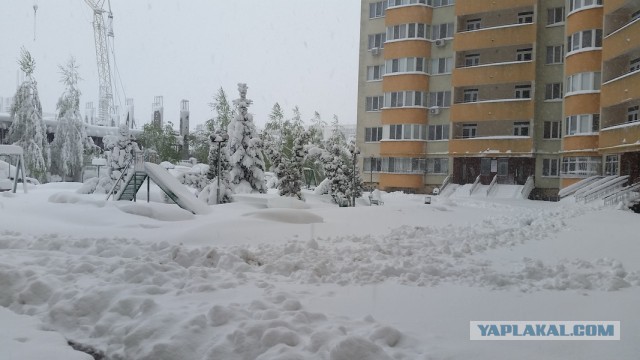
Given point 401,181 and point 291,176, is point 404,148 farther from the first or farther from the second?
point 291,176

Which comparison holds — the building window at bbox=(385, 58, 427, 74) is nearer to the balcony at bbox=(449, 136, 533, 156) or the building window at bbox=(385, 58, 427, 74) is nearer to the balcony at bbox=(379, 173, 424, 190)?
the balcony at bbox=(449, 136, 533, 156)

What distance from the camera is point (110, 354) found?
470cm

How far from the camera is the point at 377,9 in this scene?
46875 millimetres

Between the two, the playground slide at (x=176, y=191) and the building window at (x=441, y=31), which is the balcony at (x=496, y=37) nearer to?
the building window at (x=441, y=31)

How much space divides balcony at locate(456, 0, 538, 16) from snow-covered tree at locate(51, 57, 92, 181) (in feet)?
113

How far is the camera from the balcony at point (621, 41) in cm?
2611

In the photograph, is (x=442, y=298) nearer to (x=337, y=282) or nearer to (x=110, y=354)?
(x=337, y=282)

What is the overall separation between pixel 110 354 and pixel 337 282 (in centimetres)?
315

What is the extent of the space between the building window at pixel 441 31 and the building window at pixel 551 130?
1089cm

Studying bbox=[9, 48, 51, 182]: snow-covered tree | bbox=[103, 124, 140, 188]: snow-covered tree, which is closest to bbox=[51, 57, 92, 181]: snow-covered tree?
bbox=[9, 48, 51, 182]: snow-covered tree

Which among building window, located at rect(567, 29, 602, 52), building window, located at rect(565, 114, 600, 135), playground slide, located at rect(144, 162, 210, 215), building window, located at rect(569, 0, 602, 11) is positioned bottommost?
playground slide, located at rect(144, 162, 210, 215)

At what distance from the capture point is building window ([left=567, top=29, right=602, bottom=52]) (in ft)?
107

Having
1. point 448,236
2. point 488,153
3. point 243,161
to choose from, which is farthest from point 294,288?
point 488,153

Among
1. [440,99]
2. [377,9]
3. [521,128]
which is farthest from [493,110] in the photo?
[377,9]
